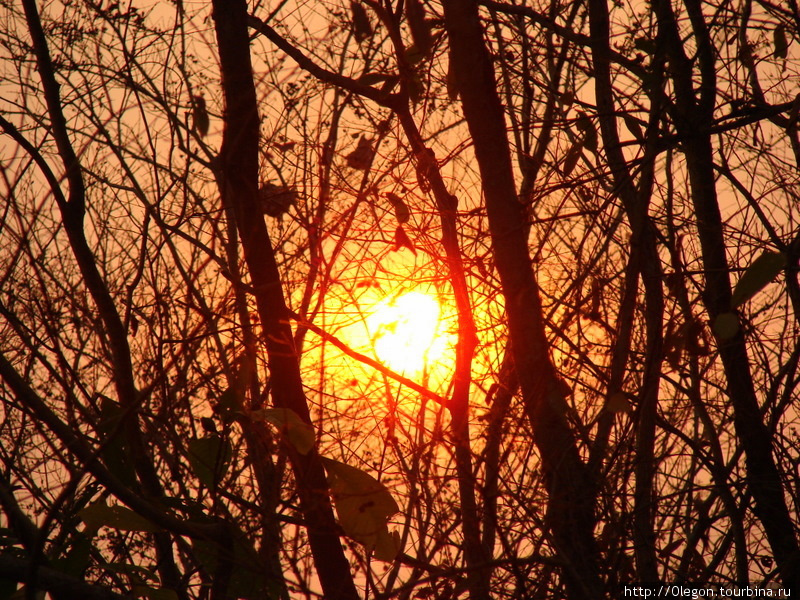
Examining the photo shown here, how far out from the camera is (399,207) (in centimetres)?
255

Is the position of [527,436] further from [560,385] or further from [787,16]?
[787,16]

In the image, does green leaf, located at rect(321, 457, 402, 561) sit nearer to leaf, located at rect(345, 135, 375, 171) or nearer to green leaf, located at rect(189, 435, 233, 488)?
green leaf, located at rect(189, 435, 233, 488)

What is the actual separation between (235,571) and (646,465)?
4.44ft

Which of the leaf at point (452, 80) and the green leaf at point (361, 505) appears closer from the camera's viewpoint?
the green leaf at point (361, 505)

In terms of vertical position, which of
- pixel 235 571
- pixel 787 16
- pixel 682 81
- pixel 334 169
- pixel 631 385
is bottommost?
pixel 235 571

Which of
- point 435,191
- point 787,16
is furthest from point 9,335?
point 787,16

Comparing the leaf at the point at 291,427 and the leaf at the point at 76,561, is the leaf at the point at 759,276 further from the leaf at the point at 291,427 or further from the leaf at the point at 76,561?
the leaf at the point at 76,561

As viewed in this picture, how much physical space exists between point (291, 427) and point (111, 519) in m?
0.57

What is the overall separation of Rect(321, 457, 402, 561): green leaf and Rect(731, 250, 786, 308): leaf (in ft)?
3.39

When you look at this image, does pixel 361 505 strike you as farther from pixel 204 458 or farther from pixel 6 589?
pixel 6 589

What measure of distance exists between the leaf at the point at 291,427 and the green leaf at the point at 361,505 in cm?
20

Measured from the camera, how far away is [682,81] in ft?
10.0

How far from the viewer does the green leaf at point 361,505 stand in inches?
83.2

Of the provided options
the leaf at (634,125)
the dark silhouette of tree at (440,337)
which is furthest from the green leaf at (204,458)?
the leaf at (634,125)
